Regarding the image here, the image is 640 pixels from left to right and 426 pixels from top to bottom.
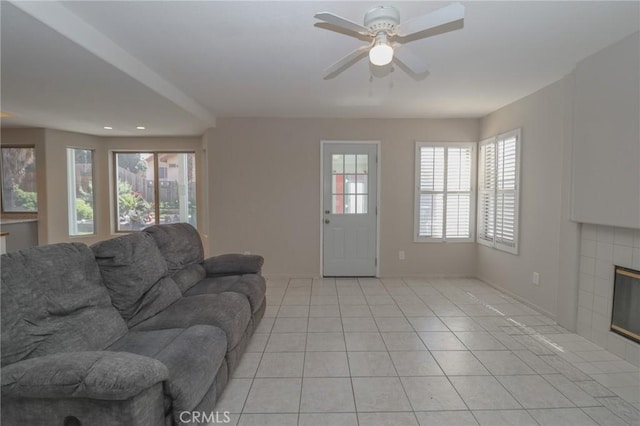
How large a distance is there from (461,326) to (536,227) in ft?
4.87

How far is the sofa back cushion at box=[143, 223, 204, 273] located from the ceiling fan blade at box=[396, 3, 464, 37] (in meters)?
2.52

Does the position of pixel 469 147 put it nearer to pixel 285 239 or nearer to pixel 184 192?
pixel 285 239

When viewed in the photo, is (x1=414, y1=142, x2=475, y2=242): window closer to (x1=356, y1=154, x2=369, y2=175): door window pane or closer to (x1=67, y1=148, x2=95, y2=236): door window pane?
(x1=356, y1=154, x2=369, y2=175): door window pane

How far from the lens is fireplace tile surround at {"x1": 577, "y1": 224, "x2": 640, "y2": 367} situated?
2482mm

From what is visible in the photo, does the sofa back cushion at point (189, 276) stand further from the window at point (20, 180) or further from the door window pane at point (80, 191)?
the window at point (20, 180)

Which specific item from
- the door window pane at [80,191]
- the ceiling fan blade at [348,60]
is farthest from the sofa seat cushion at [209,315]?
the door window pane at [80,191]

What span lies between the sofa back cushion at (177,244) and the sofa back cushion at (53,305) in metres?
0.84

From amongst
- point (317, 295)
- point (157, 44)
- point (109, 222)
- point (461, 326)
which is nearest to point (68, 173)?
point (109, 222)

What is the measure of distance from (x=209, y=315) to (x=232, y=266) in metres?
1.24

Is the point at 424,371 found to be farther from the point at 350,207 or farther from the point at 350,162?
the point at 350,162

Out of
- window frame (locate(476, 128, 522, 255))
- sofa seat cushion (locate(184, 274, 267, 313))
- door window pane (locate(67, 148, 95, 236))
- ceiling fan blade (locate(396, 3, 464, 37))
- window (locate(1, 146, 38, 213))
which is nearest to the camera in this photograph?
ceiling fan blade (locate(396, 3, 464, 37))

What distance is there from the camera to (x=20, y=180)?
212 inches

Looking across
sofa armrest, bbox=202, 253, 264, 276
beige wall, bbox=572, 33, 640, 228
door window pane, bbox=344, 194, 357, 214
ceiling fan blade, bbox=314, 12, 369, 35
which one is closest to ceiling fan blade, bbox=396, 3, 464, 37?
ceiling fan blade, bbox=314, 12, 369, 35

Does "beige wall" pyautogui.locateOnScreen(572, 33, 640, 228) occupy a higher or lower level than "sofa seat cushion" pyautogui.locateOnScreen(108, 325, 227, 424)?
higher
